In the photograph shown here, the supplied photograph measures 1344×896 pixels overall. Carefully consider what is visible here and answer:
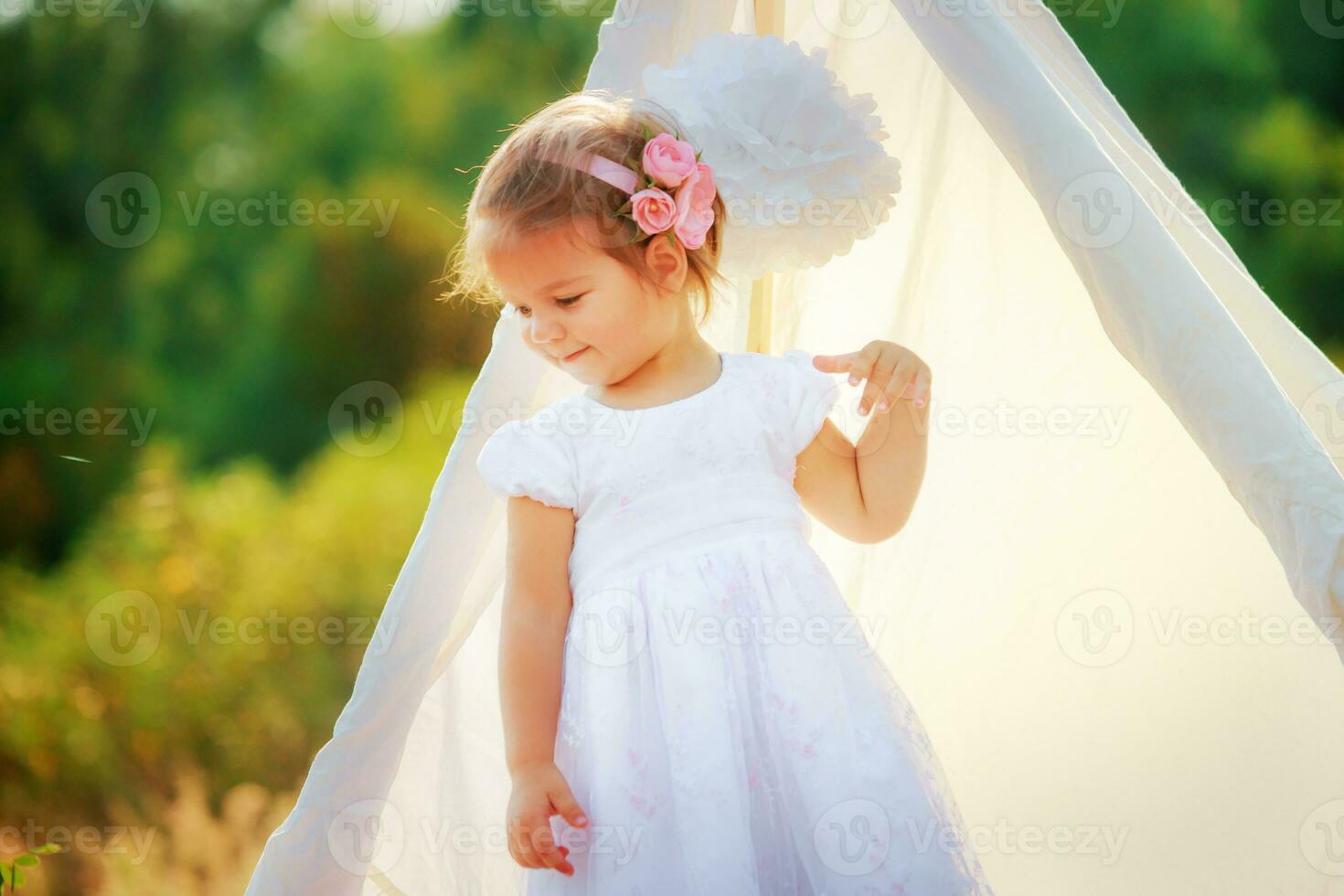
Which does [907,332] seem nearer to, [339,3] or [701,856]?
[701,856]

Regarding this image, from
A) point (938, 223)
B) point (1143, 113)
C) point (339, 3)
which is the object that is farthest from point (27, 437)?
point (1143, 113)

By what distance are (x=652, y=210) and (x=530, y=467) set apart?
1.02ft

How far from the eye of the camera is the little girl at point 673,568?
3.78ft

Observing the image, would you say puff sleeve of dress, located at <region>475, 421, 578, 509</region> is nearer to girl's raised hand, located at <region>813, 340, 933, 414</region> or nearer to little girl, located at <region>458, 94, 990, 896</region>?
little girl, located at <region>458, 94, 990, 896</region>

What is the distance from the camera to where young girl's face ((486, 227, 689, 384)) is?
4.13 feet

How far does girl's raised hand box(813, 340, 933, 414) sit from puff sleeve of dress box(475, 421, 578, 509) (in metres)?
0.31

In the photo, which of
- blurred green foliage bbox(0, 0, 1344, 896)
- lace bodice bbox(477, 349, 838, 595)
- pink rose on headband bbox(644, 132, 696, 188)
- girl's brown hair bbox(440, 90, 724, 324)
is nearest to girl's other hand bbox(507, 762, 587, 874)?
lace bodice bbox(477, 349, 838, 595)

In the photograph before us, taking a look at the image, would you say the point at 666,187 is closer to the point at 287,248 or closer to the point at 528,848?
the point at 528,848

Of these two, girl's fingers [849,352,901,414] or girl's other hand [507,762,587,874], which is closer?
girl's other hand [507,762,587,874]

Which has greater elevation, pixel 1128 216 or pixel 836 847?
pixel 1128 216

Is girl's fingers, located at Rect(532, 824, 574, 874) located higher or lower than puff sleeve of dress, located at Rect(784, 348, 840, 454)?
lower

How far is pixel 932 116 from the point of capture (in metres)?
1.67

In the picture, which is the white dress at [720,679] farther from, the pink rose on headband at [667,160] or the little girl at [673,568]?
the pink rose on headband at [667,160]

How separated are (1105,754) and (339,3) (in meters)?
3.21
